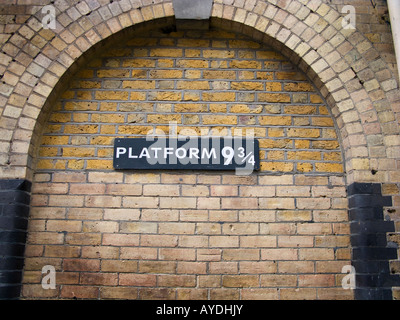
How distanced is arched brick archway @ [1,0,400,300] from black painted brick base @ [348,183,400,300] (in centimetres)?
14

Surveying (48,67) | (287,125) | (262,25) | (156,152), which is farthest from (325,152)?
(48,67)

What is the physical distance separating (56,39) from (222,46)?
4.71ft

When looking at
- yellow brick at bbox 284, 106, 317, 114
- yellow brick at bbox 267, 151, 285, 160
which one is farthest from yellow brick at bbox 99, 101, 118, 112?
yellow brick at bbox 284, 106, 317, 114

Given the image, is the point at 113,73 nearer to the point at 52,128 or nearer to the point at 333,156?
the point at 52,128

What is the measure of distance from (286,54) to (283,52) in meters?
0.03

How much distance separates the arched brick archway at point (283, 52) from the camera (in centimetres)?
295

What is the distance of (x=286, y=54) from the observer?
3.31m

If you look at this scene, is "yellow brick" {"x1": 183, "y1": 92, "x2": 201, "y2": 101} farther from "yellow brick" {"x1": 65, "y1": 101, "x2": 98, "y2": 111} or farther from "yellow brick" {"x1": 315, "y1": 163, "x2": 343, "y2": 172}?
"yellow brick" {"x1": 315, "y1": 163, "x2": 343, "y2": 172}

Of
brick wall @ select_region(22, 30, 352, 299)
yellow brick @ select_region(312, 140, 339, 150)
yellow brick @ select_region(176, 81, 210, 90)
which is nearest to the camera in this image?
brick wall @ select_region(22, 30, 352, 299)

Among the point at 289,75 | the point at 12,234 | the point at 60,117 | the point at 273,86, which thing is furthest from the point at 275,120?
the point at 12,234

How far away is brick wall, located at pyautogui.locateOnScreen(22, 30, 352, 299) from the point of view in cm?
291
